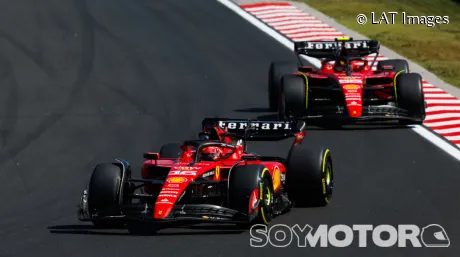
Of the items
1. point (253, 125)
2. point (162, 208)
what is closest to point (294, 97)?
point (253, 125)

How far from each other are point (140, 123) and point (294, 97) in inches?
132

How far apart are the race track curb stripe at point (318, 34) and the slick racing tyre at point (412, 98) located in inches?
16.0

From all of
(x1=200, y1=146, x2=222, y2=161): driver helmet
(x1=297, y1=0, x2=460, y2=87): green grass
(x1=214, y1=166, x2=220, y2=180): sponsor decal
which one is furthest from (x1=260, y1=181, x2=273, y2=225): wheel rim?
(x1=297, y1=0, x2=460, y2=87): green grass

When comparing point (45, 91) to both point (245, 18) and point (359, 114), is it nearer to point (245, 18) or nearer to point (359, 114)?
point (359, 114)

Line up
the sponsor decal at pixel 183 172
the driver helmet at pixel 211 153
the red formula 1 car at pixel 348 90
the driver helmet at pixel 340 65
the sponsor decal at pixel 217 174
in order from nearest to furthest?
the sponsor decal at pixel 183 172, the sponsor decal at pixel 217 174, the driver helmet at pixel 211 153, the red formula 1 car at pixel 348 90, the driver helmet at pixel 340 65

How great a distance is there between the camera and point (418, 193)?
54.4ft

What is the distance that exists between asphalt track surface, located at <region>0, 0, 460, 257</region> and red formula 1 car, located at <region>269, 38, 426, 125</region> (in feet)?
1.60

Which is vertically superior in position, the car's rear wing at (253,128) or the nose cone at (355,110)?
the nose cone at (355,110)

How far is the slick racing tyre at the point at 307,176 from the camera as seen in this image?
15.2m

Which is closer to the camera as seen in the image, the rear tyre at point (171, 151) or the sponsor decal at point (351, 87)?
the rear tyre at point (171, 151)

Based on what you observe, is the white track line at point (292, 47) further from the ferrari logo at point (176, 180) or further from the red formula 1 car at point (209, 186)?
the ferrari logo at point (176, 180)

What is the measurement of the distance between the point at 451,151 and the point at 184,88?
8741mm

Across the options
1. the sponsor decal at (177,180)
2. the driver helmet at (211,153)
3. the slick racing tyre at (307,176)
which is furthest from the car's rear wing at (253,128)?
the sponsor decal at (177,180)

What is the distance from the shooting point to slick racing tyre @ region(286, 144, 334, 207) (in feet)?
49.8
